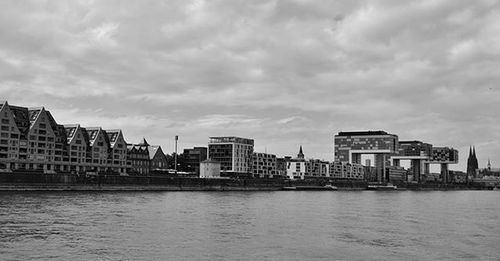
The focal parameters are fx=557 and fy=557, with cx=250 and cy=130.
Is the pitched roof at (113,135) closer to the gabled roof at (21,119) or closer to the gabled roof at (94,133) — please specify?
the gabled roof at (94,133)

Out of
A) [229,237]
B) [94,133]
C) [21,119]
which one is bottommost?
[229,237]

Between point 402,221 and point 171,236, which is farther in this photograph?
point 402,221

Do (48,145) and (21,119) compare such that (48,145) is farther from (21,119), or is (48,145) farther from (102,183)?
(102,183)

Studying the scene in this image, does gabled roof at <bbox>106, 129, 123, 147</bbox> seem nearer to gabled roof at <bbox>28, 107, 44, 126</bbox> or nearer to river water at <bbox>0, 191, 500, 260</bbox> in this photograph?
gabled roof at <bbox>28, 107, 44, 126</bbox>

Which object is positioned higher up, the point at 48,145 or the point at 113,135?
the point at 113,135

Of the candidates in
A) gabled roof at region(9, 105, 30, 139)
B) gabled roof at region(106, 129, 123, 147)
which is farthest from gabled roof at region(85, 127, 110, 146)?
gabled roof at region(9, 105, 30, 139)

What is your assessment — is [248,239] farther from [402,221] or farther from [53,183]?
[53,183]

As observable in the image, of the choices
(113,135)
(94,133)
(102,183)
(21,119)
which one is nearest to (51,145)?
(21,119)

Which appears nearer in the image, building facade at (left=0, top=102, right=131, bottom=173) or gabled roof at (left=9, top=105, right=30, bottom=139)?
building facade at (left=0, top=102, right=131, bottom=173)

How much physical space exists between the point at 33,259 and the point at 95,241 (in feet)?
26.4

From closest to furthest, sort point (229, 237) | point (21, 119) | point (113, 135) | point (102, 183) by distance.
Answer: point (229, 237)
point (102, 183)
point (21, 119)
point (113, 135)

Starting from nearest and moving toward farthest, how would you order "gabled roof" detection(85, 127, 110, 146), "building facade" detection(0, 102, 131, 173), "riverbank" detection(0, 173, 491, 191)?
"riverbank" detection(0, 173, 491, 191)
"building facade" detection(0, 102, 131, 173)
"gabled roof" detection(85, 127, 110, 146)

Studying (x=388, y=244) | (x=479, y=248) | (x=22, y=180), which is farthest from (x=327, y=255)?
(x=22, y=180)

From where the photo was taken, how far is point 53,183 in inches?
5094
